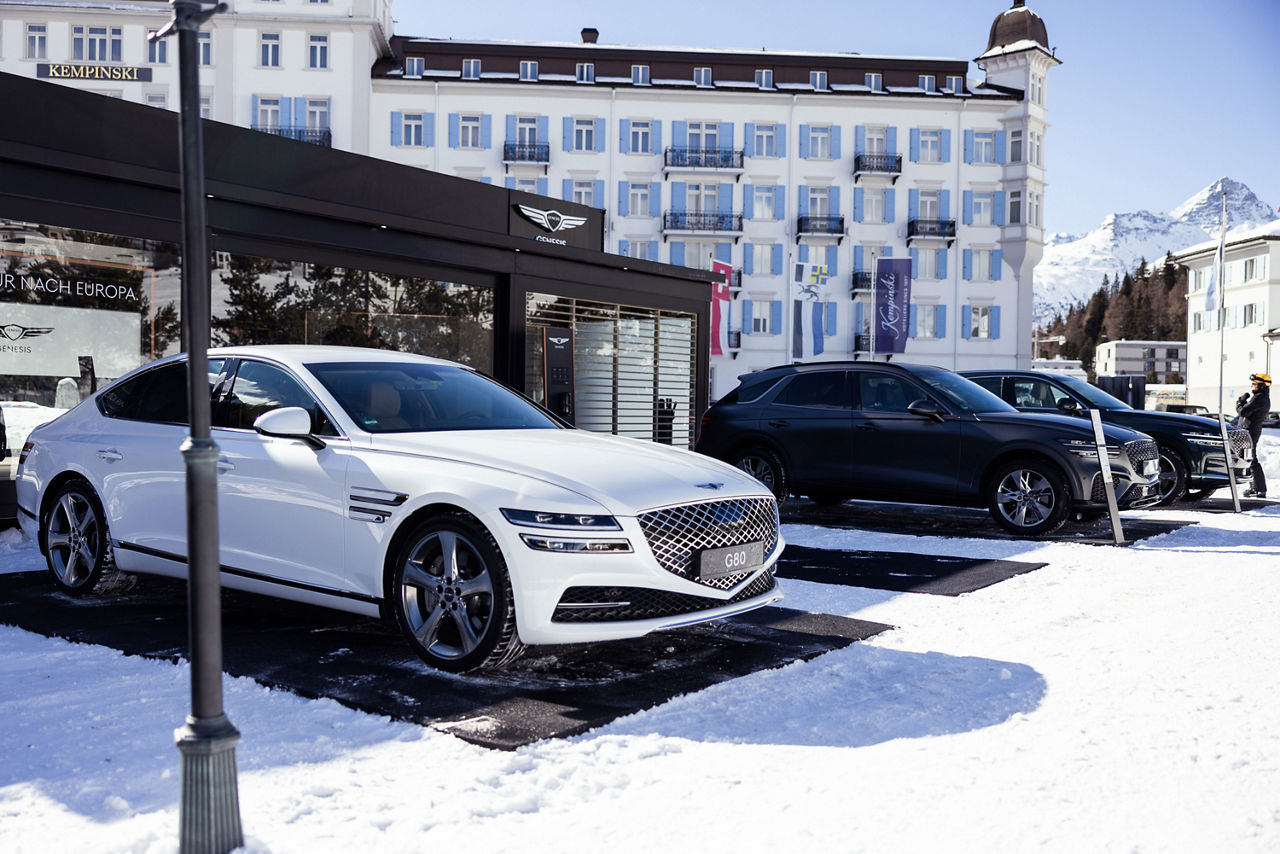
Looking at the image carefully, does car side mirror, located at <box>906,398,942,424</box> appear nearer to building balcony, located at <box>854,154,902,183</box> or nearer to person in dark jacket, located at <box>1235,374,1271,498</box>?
person in dark jacket, located at <box>1235,374,1271,498</box>

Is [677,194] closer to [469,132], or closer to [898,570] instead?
[469,132]

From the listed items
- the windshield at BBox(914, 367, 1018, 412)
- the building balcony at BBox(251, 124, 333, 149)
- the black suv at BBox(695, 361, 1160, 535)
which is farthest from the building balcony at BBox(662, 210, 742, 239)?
the windshield at BBox(914, 367, 1018, 412)

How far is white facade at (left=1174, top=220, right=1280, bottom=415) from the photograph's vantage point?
73.8 m

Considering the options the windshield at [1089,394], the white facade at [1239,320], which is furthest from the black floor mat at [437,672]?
the white facade at [1239,320]

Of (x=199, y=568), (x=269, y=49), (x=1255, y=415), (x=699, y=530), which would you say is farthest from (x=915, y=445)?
(x=269, y=49)

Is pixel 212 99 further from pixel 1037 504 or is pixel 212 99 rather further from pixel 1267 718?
pixel 1267 718

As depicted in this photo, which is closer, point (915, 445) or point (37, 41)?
point (915, 445)

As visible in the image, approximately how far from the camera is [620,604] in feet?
16.1

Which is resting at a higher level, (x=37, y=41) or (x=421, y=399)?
(x=37, y=41)

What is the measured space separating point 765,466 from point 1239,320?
76270 mm

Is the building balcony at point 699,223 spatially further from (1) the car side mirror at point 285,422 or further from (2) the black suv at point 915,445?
(1) the car side mirror at point 285,422

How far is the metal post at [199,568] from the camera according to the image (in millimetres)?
2945

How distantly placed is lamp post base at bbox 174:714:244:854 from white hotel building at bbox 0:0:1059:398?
47.3m

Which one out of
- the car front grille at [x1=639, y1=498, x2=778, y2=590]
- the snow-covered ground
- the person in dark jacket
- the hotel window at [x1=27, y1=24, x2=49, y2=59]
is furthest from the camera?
the hotel window at [x1=27, y1=24, x2=49, y2=59]
